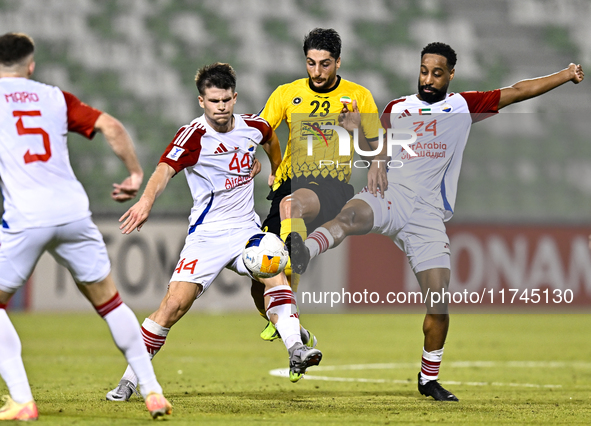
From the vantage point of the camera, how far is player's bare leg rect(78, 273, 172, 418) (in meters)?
4.92

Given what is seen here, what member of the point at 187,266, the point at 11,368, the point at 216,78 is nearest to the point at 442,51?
the point at 216,78

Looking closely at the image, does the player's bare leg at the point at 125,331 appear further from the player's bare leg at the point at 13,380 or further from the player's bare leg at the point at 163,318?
the player's bare leg at the point at 163,318

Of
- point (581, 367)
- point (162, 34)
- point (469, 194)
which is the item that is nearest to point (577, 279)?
point (469, 194)

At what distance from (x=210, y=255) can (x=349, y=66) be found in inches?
536

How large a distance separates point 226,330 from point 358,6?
9860mm

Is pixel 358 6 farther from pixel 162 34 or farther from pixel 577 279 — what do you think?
pixel 577 279

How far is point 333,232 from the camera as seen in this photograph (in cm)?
683

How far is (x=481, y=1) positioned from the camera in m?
21.3

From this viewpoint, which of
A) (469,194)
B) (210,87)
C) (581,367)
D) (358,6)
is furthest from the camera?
(358,6)

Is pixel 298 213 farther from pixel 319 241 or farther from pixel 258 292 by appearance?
pixel 258 292

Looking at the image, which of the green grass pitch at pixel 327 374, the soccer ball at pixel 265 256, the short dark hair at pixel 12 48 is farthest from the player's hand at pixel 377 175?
the short dark hair at pixel 12 48

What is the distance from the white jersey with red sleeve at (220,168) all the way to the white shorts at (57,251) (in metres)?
1.51

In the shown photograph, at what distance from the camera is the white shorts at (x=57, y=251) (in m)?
4.73

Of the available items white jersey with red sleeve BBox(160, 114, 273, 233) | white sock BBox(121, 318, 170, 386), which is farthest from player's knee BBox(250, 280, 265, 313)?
white sock BBox(121, 318, 170, 386)
